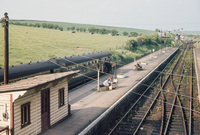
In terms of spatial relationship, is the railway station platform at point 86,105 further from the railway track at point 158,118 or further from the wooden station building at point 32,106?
the railway track at point 158,118

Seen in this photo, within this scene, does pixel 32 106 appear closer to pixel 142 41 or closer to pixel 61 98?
pixel 61 98

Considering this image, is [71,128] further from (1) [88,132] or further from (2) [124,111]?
(2) [124,111]

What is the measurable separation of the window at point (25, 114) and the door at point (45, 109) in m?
1.37

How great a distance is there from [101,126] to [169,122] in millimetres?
5207

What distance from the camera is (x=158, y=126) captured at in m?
16.5

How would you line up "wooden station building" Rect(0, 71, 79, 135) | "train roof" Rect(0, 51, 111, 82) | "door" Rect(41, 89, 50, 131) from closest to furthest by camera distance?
"wooden station building" Rect(0, 71, 79, 135) → "door" Rect(41, 89, 50, 131) → "train roof" Rect(0, 51, 111, 82)

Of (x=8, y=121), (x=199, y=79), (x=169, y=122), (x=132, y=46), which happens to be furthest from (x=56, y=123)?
(x=132, y=46)

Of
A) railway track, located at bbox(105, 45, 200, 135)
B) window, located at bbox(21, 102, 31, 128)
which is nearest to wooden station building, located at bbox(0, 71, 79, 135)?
window, located at bbox(21, 102, 31, 128)

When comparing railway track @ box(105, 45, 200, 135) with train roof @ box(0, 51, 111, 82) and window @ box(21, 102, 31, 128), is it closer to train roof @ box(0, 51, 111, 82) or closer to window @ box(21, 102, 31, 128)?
window @ box(21, 102, 31, 128)

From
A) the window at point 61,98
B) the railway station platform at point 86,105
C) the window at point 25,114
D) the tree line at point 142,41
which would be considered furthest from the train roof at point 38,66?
the tree line at point 142,41

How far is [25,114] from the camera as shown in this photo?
12250mm

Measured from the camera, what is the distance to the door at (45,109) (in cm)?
1368

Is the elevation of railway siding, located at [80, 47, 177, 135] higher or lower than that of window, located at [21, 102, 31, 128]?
lower

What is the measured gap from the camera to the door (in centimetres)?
1368
